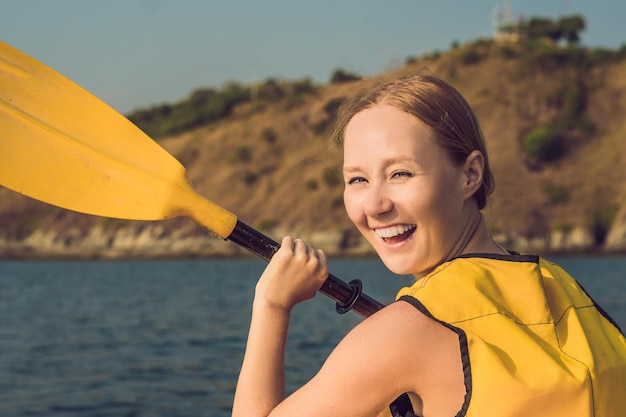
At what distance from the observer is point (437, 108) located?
189cm

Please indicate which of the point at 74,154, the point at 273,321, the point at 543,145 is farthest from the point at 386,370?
the point at 543,145

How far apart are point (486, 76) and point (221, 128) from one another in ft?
69.7

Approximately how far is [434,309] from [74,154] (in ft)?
4.03

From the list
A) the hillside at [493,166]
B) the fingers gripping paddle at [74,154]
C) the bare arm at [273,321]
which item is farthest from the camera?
the hillside at [493,166]

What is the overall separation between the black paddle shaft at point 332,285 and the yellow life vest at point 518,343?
1.28 ft

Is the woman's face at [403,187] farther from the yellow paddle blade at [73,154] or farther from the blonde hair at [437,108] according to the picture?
the yellow paddle blade at [73,154]

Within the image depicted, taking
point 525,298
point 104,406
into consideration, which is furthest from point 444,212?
point 104,406

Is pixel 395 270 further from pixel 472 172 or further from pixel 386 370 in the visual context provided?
pixel 386 370

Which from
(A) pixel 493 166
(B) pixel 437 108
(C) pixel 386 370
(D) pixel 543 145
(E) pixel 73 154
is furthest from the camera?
(D) pixel 543 145

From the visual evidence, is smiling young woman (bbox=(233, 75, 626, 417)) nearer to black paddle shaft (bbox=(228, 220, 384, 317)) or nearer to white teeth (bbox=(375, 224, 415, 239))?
white teeth (bbox=(375, 224, 415, 239))

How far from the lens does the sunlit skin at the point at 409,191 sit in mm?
1879

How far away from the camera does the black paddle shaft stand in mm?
2150

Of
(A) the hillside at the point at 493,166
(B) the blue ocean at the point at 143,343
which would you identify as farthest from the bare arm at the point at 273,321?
(A) the hillside at the point at 493,166

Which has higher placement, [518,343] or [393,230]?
[393,230]
